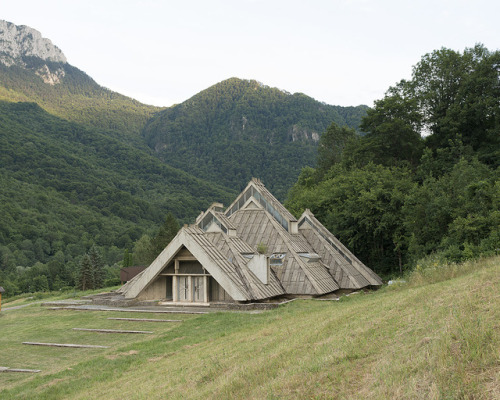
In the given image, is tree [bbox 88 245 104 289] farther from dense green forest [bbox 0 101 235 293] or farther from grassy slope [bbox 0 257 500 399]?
grassy slope [bbox 0 257 500 399]

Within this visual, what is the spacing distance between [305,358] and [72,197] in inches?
6207

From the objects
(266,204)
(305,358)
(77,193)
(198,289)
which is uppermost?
(77,193)

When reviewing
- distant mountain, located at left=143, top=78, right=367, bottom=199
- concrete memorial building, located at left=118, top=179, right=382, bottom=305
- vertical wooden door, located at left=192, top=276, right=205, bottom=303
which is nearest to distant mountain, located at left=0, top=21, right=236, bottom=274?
distant mountain, located at left=143, top=78, right=367, bottom=199

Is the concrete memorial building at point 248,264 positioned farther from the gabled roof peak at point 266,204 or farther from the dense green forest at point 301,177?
the dense green forest at point 301,177

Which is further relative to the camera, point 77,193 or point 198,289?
point 77,193

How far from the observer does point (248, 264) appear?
2503cm

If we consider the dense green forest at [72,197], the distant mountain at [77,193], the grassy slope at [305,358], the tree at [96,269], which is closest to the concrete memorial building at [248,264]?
the grassy slope at [305,358]

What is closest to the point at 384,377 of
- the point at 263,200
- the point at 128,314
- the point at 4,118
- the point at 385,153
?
the point at 128,314

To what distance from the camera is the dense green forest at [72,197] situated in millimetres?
130000

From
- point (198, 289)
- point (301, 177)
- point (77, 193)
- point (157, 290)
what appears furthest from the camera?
point (77, 193)

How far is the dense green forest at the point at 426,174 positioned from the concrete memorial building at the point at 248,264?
5290 millimetres

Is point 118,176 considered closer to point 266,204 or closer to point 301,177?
point 301,177

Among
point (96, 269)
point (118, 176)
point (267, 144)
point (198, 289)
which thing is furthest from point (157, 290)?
point (118, 176)

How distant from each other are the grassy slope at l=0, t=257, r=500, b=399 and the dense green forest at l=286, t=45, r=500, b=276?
12.1 metres
